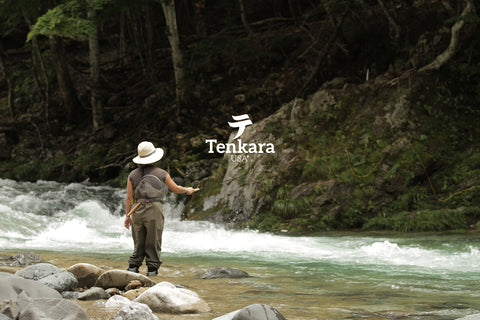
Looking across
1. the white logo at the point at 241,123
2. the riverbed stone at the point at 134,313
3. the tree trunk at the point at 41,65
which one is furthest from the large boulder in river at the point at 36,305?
the tree trunk at the point at 41,65

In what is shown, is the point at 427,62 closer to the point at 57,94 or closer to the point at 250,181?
the point at 250,181

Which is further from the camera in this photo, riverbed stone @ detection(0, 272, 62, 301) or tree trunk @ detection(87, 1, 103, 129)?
tree trunk @ detection(87, 1, 103, 129)

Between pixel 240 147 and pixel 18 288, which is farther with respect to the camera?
pixel 240 147

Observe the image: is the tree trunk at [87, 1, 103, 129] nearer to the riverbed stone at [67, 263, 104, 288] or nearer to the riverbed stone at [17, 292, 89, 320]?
the riverbed stone at [67, 263, 104, 288]

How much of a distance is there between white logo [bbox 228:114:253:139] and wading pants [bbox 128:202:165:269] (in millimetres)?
8220

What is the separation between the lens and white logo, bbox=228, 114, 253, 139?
14534mm

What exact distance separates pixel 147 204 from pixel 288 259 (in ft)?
8.67

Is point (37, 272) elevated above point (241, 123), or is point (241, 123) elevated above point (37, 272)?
point (241, 123)

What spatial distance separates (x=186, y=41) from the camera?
68.3 ft

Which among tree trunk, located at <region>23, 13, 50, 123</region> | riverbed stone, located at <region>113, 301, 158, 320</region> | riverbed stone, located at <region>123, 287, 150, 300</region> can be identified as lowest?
riverbed stone, located at <region>123, 287, 150, 300</region>

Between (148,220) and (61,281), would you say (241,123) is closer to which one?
(148,220)

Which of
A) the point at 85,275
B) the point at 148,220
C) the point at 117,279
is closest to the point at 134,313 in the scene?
the point at 117,279

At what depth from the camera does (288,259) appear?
802 cm

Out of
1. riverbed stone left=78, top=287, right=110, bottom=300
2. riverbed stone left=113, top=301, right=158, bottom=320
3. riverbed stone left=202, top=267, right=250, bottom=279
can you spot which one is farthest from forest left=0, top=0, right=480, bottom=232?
riverbed stone left=113, top=301, right=158, bottom=320
